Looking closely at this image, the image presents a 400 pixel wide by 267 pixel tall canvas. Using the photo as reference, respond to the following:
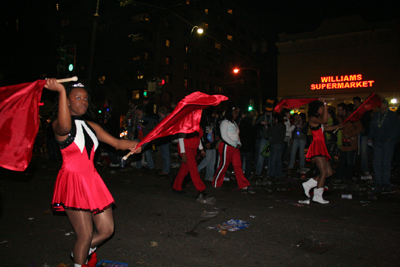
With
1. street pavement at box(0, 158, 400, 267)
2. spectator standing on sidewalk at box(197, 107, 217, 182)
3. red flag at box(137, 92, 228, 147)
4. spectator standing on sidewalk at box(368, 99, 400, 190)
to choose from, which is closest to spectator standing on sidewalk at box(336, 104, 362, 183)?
spectator standing on sidewalk at box(368, 99, 400, 190)

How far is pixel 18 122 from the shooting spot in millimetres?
2920

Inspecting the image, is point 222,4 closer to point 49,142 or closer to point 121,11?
point 121,11

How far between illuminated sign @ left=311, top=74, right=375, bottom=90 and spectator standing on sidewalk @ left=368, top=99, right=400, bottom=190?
21.8m

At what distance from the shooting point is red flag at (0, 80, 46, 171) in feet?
9.47

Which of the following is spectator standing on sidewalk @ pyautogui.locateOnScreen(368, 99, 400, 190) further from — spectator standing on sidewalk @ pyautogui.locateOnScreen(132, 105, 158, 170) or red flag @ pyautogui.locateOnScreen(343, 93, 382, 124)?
spectator standing on sidewalk @ pyautogui.locateOnScreen(132, 105, 158, 170)

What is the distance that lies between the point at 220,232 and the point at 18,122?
3.01m

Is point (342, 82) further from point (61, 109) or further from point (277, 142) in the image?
point (61, 109)

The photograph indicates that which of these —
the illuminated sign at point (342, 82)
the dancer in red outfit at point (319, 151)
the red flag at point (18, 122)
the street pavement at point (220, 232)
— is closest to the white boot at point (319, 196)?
the dancer in red outfit at point (319, 151)

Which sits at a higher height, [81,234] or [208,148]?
[208,148]

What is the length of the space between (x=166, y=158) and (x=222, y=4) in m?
55.9

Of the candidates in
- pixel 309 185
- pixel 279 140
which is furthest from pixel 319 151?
pixel 279 140

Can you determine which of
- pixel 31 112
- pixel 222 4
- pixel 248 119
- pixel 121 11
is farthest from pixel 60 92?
pixel 222 4

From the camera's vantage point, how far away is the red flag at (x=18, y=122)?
2.89 meters

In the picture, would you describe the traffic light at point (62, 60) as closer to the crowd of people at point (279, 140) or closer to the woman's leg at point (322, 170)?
the crowd of people at point (279, 140)
